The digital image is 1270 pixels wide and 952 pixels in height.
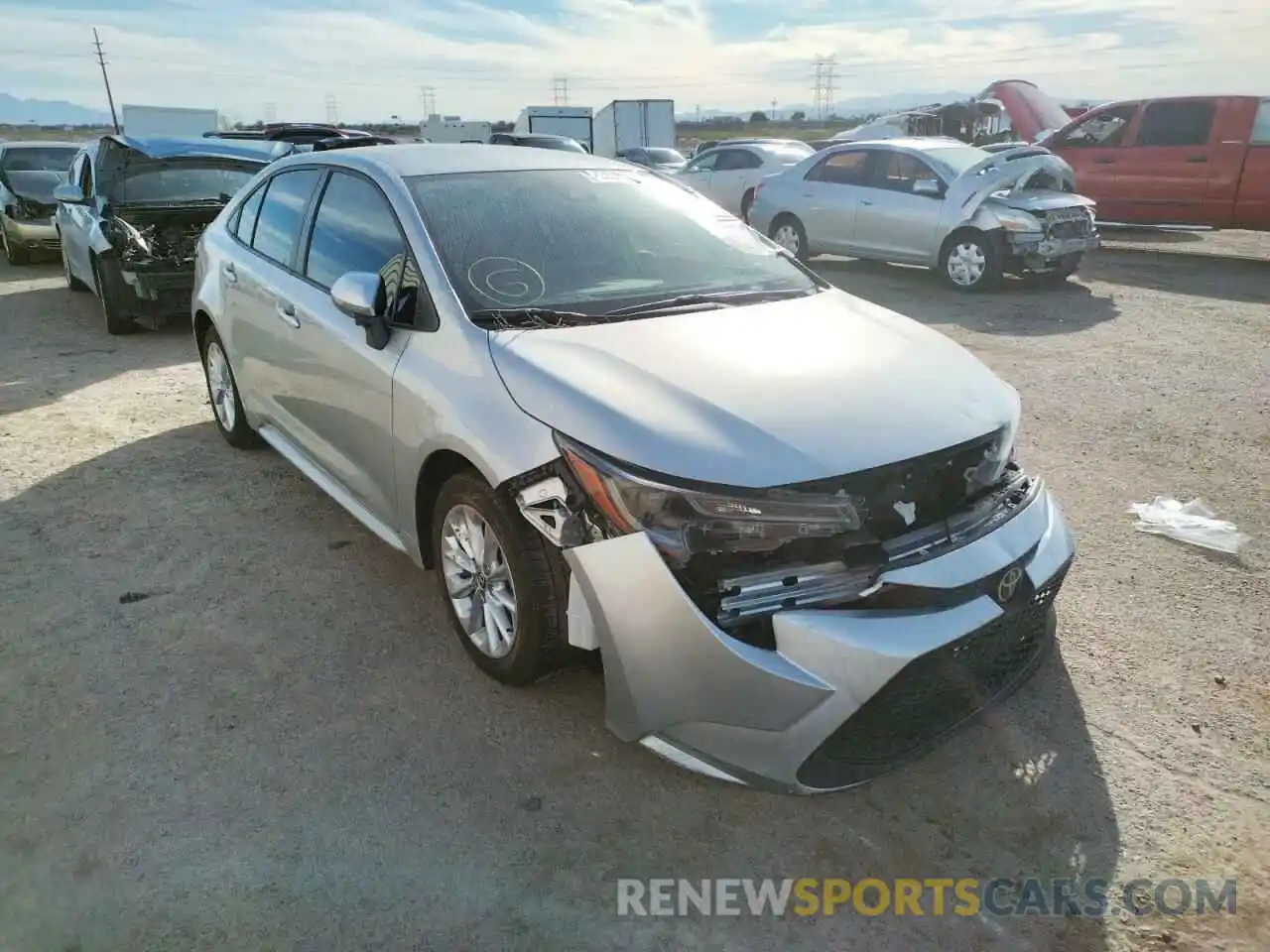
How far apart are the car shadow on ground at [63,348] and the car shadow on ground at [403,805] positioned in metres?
3.75

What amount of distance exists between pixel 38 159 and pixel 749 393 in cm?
1472

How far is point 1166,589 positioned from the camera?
3.71 metres

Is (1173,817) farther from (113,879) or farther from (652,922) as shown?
(113,879)

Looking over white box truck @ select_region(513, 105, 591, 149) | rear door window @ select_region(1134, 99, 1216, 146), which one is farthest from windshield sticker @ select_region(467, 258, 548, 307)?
white box truck @ select_region(513, 105, 591, 149)

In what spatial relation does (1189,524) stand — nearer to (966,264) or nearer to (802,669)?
(802,669)

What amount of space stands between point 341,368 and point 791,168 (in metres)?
9.80

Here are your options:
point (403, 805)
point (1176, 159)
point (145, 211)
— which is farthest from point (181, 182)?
point (1176, 159)

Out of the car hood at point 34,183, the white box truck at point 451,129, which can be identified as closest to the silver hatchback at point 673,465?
the car hood at point 34,183

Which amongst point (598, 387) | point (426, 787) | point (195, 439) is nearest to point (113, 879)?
point (426, 787)

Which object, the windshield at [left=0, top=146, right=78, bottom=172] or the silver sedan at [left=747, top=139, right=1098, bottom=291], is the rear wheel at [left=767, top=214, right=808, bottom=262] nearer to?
the silver sedan at [left=747, top=139, right=1098, bottom=291]

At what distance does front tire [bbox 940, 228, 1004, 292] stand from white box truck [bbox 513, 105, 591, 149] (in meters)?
22.0

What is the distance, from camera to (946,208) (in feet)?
33.2

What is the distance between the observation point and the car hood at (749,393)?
239 cm

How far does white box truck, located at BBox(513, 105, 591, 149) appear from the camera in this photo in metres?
30.2
